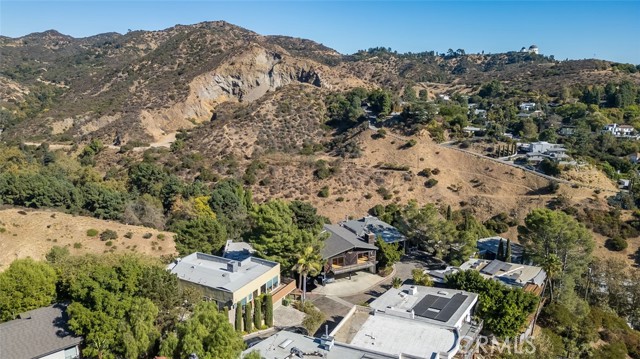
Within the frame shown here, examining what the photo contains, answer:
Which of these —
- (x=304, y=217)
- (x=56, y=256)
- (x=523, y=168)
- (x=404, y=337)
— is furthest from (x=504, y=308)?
(x=523, y=168)

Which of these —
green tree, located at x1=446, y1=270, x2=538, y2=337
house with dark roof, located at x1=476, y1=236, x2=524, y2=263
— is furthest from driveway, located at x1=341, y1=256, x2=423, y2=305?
green tree, located at x1=446, y1=270, x2=538, y2=337

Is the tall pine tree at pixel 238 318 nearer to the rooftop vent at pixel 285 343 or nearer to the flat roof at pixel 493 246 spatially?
the rooftop vent at pixel 285 343

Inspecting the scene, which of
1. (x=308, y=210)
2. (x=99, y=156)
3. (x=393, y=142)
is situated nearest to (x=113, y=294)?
(x=308, y=210)

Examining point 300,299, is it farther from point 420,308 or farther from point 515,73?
point 515,73

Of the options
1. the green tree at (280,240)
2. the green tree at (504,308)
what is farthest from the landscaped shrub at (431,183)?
the green tree at (504,308)

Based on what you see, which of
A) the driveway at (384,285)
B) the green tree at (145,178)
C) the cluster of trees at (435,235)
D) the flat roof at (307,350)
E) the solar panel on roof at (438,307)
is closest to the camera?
the flat roof at (307,350)

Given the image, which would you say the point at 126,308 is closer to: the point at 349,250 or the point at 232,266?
the point at 232,266

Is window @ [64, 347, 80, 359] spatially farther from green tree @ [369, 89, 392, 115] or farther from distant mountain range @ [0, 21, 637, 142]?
distant mountain range @ [0, 21, 637, 142]
